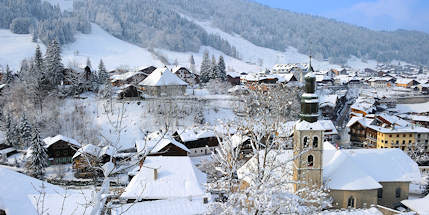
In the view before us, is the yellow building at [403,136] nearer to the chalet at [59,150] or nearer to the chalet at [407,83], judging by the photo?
the chalet at [59,150]

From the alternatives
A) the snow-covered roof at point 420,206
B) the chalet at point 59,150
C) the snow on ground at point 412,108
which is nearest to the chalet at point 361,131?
the snow on ground at point 412,108

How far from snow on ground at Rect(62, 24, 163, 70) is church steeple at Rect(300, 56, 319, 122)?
242ft

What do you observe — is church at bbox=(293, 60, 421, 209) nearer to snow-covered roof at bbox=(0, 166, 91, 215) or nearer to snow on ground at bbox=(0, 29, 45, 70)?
snow-covered roof at bbox=(0, 166, 91, 215)

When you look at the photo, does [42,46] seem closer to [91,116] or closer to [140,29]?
[140,29]

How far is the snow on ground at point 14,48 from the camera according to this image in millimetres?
81625

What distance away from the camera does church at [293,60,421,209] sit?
18.3 m

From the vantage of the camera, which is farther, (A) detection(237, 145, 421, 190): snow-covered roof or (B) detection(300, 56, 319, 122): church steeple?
(A) detection(237, 145, 421, 190): snow-covered roof

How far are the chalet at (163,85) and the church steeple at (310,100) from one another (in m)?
31.8

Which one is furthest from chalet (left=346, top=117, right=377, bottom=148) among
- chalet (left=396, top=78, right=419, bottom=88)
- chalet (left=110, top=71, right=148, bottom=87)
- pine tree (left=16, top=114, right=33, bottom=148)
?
chalet (left=396, top=78, right=419, bottom=88)

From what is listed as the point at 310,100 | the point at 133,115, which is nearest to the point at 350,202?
the point at 310,100

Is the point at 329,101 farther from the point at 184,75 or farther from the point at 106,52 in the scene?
the point at 106,52

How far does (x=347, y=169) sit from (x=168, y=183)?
12155 millimetres

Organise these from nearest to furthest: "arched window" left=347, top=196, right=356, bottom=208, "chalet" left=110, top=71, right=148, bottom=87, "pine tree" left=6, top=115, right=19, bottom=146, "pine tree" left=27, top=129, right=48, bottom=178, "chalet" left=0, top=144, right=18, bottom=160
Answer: "arched window" left=347, top=196, right=356, bottom=208 < "pine tree" left=27, top=129, right=48, bottom=178 < "chalet" left=0, top=144, right=18, bottom=160 < "pine tree" left=6, top=115, right=19, bottom=146 < "chalet" left=110, top=71, right=148, bottom=87

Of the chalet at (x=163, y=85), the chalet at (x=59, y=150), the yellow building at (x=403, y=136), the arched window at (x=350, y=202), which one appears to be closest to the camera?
the arched window at (x=350, y=202)
